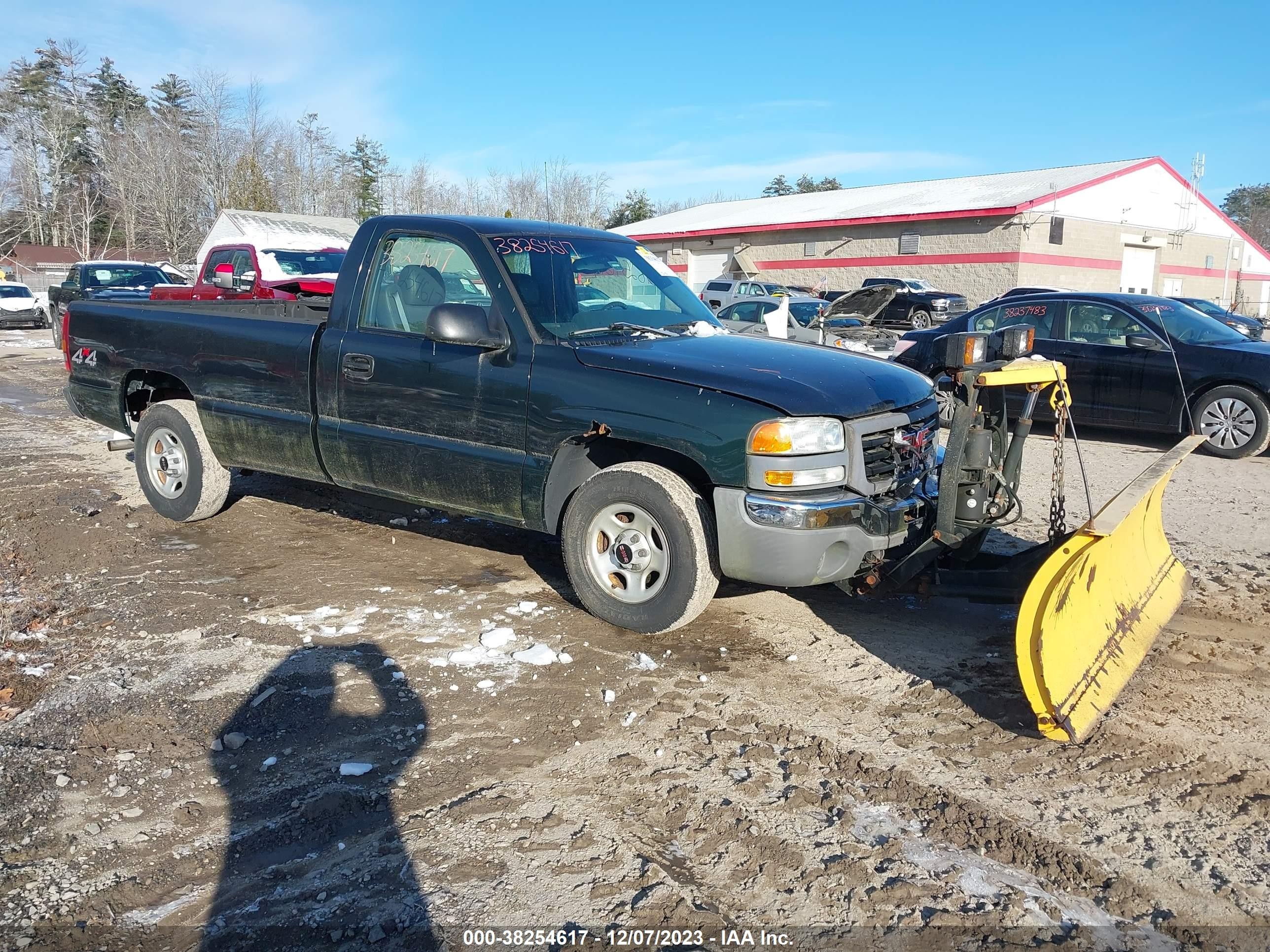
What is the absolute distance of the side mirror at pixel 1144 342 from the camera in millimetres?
9852

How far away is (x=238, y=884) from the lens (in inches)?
114

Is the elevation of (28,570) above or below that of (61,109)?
below

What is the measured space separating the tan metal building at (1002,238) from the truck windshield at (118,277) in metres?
24.1

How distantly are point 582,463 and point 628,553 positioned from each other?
524mm

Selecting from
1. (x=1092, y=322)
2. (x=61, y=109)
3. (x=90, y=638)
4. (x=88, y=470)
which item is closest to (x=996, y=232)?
(x=1092, y=322)

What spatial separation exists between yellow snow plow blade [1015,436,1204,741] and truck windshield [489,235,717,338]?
8.09 ft

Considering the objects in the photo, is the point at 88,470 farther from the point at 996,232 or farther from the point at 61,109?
the point at 61,109

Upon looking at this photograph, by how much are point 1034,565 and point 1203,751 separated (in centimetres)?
118

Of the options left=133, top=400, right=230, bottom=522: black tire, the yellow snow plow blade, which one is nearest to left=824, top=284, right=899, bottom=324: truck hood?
the yellow snow plow blade

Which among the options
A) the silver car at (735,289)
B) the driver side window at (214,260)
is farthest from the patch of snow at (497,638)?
the silver car at (735,289)

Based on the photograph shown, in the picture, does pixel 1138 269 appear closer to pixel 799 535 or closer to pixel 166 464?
pixel 166 464

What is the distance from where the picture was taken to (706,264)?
148ft

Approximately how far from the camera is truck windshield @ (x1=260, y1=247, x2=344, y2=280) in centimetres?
1530

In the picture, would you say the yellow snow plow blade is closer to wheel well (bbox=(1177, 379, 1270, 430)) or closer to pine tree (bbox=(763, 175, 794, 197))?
wheel well (bbox=(1177, 379, 1270, 430))
